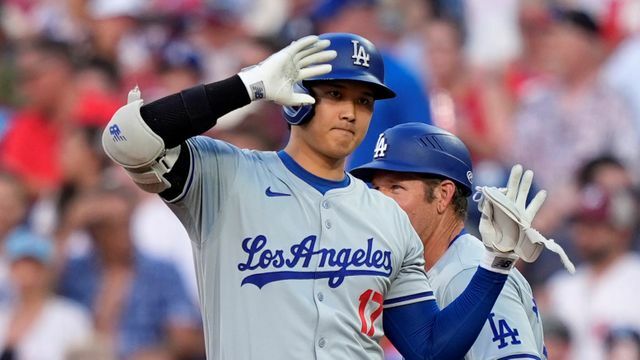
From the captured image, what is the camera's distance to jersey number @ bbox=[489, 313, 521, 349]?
15.4 feet

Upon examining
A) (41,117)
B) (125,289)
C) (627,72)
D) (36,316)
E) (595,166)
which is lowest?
(36,316)

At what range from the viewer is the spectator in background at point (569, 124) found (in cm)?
977

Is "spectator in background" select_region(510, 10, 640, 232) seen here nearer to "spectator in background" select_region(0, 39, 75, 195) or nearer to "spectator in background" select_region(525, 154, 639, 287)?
"spectator in background" select_region(525, 154, 639, 287)

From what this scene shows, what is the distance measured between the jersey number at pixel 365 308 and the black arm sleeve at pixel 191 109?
710 mm

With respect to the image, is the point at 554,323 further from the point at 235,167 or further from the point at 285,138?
the point at 235,167

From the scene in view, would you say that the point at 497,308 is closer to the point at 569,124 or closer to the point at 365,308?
the point at 365,308

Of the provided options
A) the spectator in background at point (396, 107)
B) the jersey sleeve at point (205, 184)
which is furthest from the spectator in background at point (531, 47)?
the jersey sleeve at point (205, 184)

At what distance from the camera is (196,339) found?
873 cm

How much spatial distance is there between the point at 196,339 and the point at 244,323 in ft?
15.0

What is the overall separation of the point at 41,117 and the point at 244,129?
1973mm

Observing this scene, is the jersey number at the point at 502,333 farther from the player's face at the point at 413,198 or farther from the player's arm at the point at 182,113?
the player's arm at the point at 182,113

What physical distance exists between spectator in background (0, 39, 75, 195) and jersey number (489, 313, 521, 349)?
5934 mm

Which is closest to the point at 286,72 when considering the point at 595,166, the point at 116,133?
the point at 116,133

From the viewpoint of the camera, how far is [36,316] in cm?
895
